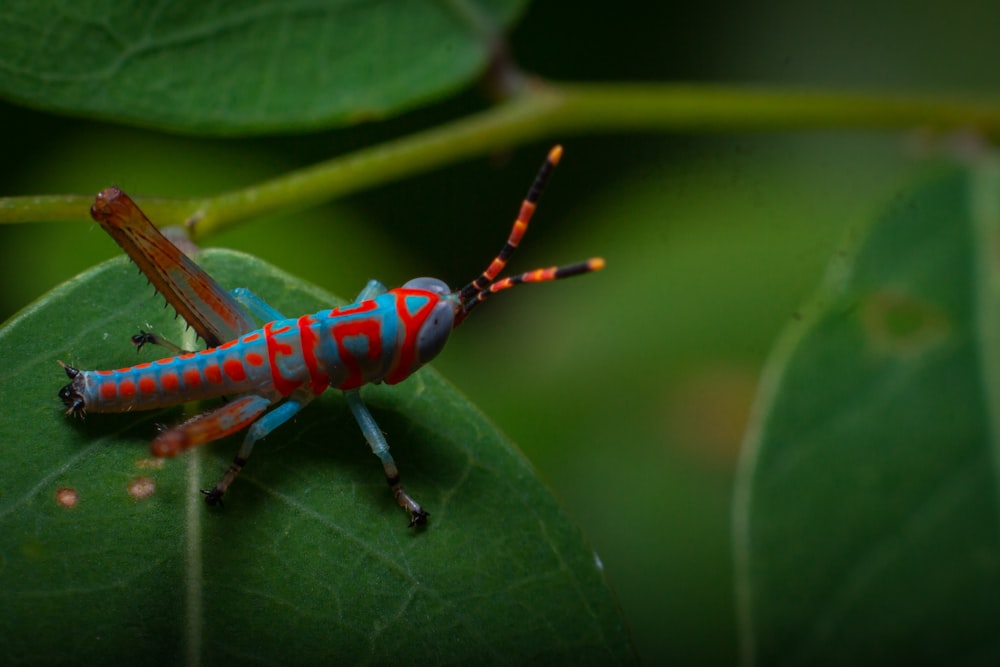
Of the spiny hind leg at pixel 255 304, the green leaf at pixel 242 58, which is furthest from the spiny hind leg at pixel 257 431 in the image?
the green leaf at pixel 242 58

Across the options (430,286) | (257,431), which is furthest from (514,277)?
(257,431)

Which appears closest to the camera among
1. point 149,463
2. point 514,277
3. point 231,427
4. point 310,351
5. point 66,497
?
point 66,497

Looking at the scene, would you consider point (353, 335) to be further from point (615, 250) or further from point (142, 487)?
point (615, 250)

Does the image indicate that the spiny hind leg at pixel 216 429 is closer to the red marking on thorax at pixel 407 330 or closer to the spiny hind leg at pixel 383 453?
the spiny hind leg at pixel 383 453

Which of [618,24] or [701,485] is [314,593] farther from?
[618,24]

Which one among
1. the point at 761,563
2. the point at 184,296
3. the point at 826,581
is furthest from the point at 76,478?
the point at 826,581

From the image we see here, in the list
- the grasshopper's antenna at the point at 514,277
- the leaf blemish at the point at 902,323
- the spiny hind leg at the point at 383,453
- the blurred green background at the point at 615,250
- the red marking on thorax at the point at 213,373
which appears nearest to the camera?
the spiny hind leg at the point at 383,453

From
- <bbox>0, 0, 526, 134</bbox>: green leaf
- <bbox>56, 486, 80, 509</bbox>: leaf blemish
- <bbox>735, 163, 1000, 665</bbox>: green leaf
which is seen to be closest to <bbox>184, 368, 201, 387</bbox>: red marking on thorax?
<bbox>56, 486, 80, 509</bbox>: leaf blemish
